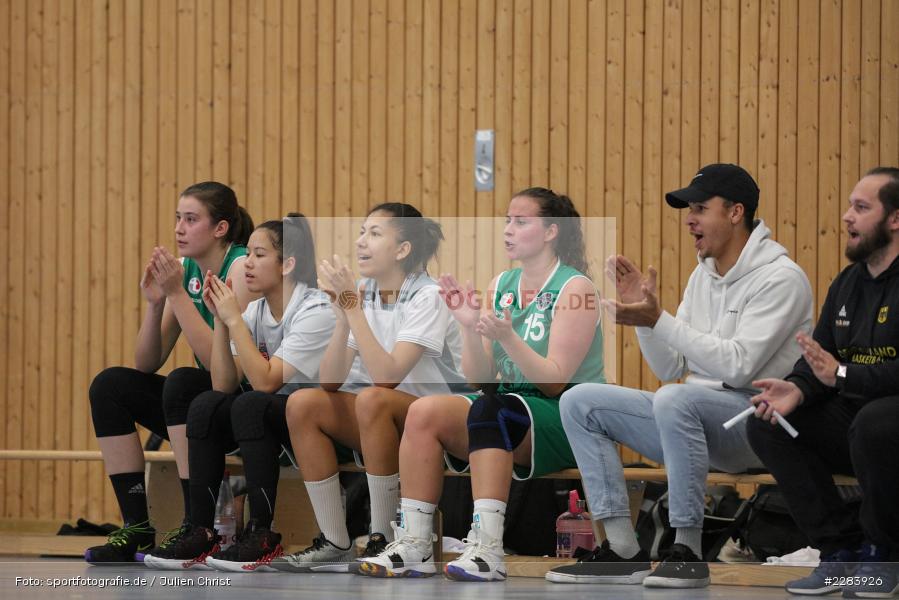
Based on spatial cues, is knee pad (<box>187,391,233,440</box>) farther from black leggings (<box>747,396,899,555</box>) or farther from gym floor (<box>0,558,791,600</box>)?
black leggings (<box>747,396,899,555</box>)

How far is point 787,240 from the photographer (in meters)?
5.26

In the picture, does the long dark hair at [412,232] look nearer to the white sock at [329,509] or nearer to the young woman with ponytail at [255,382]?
the young woman with ponytail at [255,382]

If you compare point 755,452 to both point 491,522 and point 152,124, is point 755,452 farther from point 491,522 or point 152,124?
point 152,124

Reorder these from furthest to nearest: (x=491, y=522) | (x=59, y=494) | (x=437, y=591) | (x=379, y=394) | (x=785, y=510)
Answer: (x=59, y=494), (x=785, y=510), (x=379, y=394), (x=491, y=522), (x=437, y=591)

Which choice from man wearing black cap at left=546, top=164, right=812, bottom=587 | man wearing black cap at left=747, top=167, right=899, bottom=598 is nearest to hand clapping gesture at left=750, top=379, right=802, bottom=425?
man wearing black cap at left=747, top=167, right=899, bottom=598

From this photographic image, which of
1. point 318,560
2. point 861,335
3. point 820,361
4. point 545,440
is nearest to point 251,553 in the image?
point 318,560

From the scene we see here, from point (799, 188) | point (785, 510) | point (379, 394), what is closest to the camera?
point (379, 394)

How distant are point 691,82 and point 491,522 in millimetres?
2766

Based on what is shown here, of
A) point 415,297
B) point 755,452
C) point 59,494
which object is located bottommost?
point 59,494

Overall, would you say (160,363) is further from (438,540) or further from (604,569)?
(604,569)

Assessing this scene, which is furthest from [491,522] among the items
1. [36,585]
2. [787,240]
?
[787,240]

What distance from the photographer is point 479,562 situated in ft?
11.0

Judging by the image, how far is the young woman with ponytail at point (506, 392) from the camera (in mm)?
3406

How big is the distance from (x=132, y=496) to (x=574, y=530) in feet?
4.97
